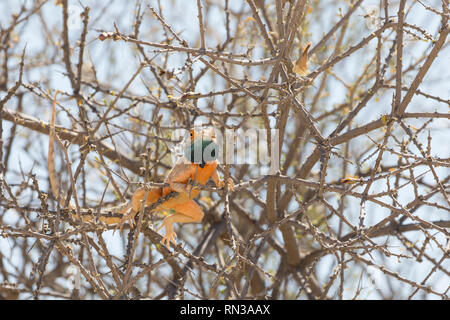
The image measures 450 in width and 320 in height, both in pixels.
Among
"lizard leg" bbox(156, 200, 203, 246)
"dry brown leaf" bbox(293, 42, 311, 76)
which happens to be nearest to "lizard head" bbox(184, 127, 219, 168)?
"lizard leg" bbox(156, 200, 203, 246)

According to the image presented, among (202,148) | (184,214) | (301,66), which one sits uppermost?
(301,66)

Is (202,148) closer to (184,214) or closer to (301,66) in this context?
(184,214)

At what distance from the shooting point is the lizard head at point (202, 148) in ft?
12.0

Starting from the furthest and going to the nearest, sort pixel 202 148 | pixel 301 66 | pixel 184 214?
pixel 184 214 → pixel 301 66 → pixel 202 148

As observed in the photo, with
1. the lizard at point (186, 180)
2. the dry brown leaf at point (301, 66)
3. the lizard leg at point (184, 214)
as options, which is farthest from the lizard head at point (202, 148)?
the dry brown leaf at point (301, 66)

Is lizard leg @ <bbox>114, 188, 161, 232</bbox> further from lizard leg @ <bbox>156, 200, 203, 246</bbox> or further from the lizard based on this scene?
lizard leg @ <bbox>156, 200, 203, 246</bbox>

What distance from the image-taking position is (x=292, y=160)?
20.6 ft

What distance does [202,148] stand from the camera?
12.0 ft

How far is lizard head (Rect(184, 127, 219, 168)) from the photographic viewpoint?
3.65 metres

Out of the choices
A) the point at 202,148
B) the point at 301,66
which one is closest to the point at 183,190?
the point at 202,148

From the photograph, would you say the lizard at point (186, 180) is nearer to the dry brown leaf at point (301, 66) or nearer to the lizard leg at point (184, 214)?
→ the lizard leg at point (184, 214)

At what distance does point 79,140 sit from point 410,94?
2.99 metres
